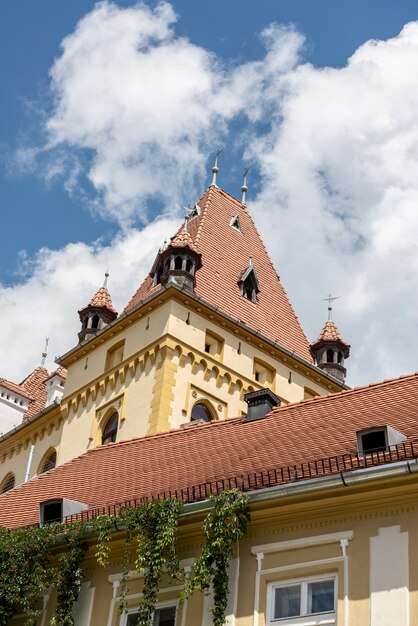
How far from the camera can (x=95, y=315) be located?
37.8 meters

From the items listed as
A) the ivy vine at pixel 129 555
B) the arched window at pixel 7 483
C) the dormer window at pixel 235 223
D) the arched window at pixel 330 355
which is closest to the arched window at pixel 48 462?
the arched window at pixel 7 483

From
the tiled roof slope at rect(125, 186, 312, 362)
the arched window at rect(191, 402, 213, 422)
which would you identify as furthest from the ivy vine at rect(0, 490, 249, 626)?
the tiled roof slope at rect(125, 186, 312, 362)

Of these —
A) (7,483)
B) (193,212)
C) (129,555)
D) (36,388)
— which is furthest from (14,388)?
(129,555)

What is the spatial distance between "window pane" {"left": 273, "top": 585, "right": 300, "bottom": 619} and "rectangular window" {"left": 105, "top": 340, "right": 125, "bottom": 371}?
20.5m

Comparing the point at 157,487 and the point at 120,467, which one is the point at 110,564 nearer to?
the point at 157,487

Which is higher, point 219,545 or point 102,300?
point 102,300

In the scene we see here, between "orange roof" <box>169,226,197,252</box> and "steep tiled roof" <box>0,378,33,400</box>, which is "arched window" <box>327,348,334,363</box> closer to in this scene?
A: "orange roof" <box>169,226,197,252</box>

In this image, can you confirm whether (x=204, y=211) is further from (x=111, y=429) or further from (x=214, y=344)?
(x=111, y=429)

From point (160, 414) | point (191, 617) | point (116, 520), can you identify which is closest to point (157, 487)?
point (116, 520)

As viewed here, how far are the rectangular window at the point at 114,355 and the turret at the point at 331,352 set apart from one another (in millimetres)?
7333

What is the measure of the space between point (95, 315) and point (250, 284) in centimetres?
545

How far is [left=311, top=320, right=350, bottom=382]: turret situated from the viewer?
1480 inches

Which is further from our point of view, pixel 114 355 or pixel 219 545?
pixel 114 355

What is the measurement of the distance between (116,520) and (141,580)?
2.99 ft
